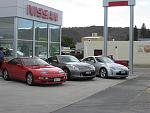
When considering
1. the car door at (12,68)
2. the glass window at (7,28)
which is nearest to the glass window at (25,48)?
the glass window at (7,28)

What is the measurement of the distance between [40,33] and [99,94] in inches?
540

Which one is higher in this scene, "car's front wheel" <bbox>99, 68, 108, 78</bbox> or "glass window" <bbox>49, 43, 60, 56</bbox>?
"glass window" <bbox>49, 43, 60, 56</bbox>

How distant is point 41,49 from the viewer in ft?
90.6

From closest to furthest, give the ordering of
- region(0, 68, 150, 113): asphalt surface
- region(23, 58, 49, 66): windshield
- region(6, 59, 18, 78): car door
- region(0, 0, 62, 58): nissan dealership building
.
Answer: region(0, 68, 150, 113): asphalt surface
region(23, 58, 49, 66): windshield
region(6, 59, 18, 78): car door
region(0, 0, 62, 58): nissan dealership building

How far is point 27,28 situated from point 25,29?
337mm

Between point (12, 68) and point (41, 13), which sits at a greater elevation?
point (41, 13)

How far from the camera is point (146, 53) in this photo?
5375 cm

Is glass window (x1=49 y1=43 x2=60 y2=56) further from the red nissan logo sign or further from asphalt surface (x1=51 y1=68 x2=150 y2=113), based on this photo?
asphalt surface (x1=51 y1=68 x2=150 y2=113)

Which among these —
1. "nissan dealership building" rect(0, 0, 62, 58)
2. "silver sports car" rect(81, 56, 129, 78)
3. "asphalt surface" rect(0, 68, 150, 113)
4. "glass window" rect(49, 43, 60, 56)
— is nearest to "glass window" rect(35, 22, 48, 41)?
"nissan dealership building" rect(0, 0, 62, 58)

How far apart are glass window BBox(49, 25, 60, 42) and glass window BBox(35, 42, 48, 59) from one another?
1.25 meters

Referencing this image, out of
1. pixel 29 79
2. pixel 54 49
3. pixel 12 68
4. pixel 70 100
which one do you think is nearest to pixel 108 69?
A: pixel 12 68

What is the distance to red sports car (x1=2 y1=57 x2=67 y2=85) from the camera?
655 inches

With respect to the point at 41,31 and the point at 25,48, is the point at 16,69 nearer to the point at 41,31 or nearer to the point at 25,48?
the point at 25,48

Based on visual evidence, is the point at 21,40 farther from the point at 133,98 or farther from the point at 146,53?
the point at 146,53
